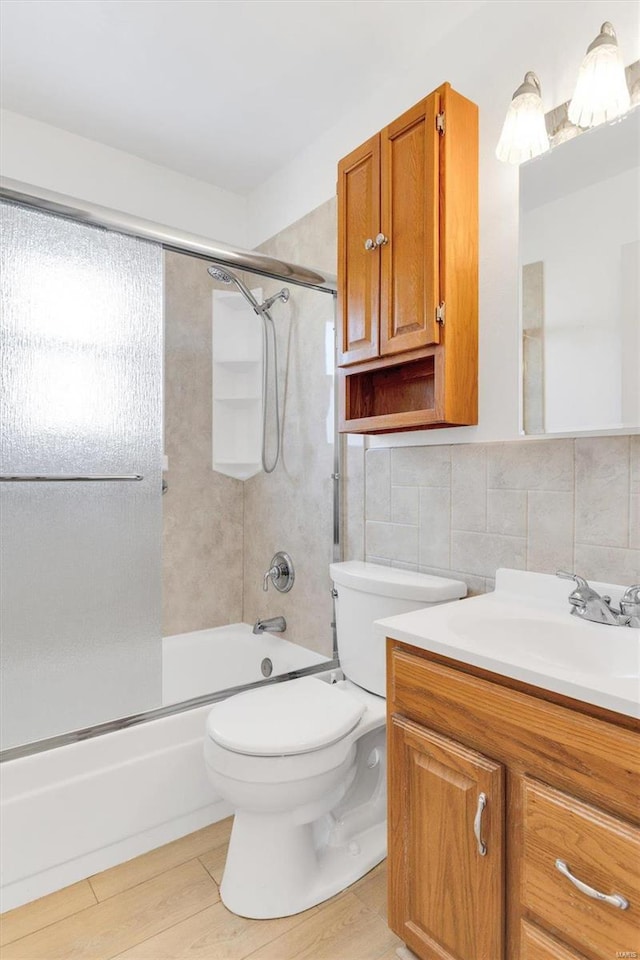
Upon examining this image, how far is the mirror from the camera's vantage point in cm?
124

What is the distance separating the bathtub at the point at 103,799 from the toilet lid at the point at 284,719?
0.31m

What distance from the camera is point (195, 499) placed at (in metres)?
2.51

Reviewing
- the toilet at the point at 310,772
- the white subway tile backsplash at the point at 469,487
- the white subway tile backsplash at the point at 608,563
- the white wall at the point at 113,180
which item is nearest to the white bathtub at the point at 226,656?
the toilet at the point at 310,772

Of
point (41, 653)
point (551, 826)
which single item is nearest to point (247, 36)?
point (41, 653)

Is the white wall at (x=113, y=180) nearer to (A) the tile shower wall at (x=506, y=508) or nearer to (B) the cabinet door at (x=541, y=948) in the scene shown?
(A) the tile shower wall at (x=506, y=508)

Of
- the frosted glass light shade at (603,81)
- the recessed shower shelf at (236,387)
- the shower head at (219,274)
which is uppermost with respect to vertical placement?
the frosted glass light shade at (603,81)

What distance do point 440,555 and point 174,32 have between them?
190 cm

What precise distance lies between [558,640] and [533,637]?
0.05m

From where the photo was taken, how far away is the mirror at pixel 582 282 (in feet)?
4.08

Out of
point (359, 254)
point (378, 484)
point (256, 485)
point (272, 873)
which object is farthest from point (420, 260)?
point (272, 873)

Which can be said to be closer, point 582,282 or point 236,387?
point 582,282

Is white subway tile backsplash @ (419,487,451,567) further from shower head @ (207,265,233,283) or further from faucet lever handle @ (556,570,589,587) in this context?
shower head @ (207,265,233,283)

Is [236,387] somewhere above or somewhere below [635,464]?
above

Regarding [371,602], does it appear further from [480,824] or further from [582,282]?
[582,282]
